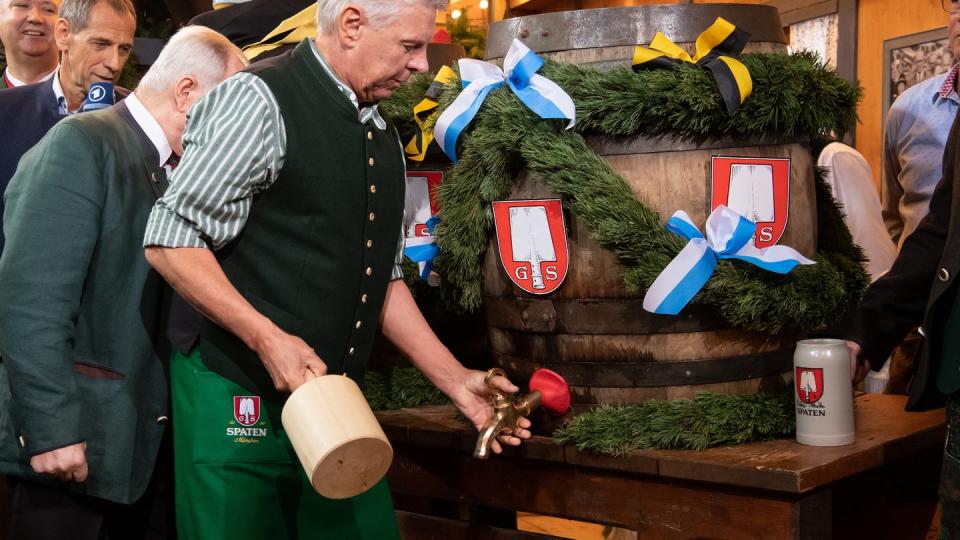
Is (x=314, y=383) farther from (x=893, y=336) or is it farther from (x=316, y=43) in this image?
(x=893, y=336)

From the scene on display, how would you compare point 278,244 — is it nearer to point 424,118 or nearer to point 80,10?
point 424,118

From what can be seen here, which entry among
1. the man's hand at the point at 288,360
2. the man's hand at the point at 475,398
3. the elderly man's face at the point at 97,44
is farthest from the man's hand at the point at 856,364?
the elderly man's face at the point at 97,44

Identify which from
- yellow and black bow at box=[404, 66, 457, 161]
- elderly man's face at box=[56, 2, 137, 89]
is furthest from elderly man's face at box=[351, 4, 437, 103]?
elderly man's face at box=[56, 2, 137, 89]

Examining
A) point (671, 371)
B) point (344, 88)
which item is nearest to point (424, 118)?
point (344, 88)

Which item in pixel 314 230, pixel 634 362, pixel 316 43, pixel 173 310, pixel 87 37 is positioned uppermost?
pixel 87 37

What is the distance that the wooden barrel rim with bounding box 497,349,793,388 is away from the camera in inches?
84.7

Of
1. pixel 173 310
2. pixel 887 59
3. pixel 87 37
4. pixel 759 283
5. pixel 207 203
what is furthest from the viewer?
pixel 887 59

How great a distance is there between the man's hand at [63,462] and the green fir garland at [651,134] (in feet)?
3.00

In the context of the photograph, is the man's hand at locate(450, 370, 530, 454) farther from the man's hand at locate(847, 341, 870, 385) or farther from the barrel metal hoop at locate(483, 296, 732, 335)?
the man's hand at locate(847, 341, 870, 385)

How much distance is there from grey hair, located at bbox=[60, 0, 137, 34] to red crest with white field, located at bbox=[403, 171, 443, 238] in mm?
977

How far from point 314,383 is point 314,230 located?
318 millimetres

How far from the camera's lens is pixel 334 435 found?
4.89 ft

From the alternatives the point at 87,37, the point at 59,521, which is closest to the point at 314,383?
the point at 59,521

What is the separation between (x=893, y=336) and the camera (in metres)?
2.25
